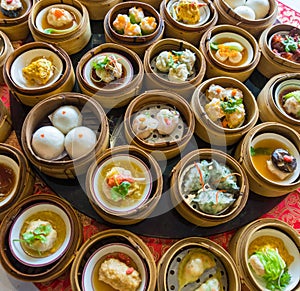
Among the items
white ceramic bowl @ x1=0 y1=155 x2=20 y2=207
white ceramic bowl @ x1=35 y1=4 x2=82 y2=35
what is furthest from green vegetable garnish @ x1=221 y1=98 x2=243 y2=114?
white ceramic bowl @ x1=0 y1=155 x2=20 y2=207

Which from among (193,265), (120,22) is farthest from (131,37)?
(193,265)

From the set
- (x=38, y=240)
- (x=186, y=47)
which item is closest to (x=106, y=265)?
(x=38, y=240)

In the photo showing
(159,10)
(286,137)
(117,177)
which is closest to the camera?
(117,177)

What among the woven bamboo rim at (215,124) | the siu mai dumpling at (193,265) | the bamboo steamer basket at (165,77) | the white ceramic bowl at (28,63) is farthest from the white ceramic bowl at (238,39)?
the siu mai dumpling at (193,265)

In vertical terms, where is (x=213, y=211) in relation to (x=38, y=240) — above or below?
above

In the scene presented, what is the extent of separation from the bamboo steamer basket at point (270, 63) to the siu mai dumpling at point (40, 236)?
2214mm

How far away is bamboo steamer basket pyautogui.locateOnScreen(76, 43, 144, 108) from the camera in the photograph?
263cm

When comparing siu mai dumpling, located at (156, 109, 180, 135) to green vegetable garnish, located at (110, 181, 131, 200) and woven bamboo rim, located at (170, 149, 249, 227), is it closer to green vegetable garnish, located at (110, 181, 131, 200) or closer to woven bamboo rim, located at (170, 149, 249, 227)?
woven bamboo rim, located at (170, 149, 249, 227)

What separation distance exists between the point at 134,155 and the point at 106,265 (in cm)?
77

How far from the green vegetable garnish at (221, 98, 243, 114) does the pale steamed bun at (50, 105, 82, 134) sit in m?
1.11

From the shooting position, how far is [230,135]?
259cm

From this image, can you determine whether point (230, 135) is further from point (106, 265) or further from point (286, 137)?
point (106, 265)

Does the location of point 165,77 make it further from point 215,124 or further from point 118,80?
point 215,124

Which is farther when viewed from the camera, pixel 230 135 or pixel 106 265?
pixel 230 135
